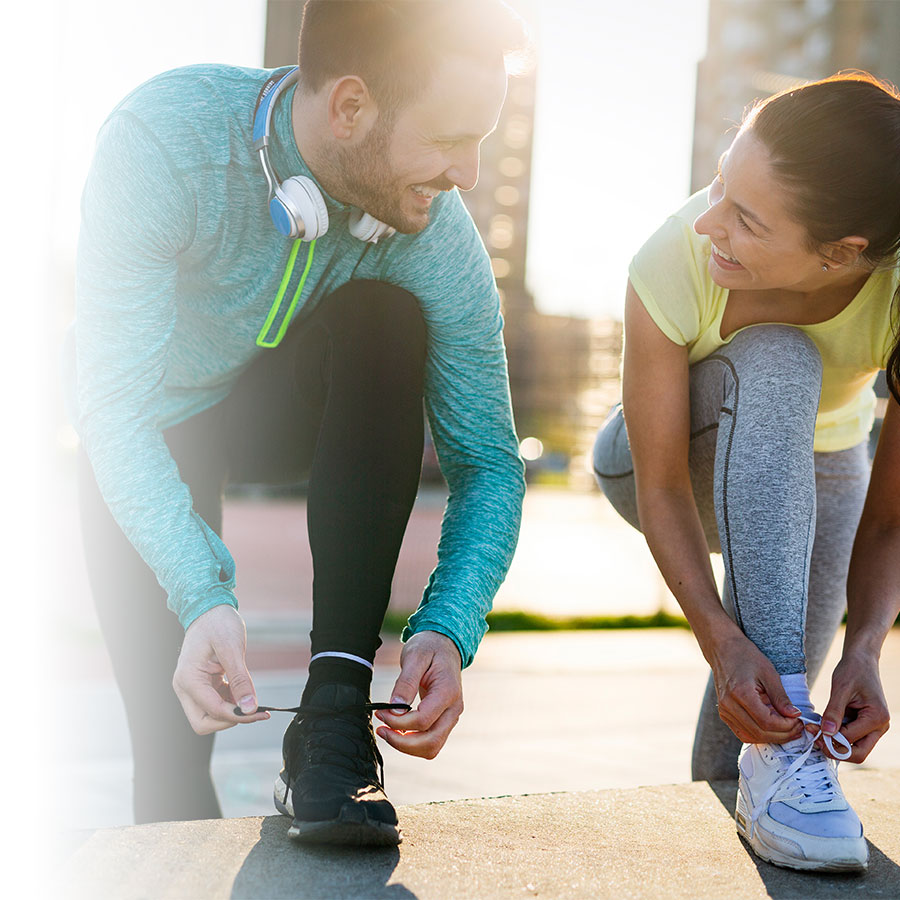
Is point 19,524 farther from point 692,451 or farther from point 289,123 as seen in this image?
point 692,451

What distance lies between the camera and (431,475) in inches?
1326

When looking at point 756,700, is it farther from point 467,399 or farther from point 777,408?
point 467,399

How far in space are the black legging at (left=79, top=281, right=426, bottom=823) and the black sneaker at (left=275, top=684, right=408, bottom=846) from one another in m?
0.07

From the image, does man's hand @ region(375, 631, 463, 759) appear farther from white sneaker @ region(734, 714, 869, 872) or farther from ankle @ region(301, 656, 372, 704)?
white sneaker @ region(734, 714, 869, 872)

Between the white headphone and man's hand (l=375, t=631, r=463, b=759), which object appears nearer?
man's hand (l=375, t=631, r=463, b=759)

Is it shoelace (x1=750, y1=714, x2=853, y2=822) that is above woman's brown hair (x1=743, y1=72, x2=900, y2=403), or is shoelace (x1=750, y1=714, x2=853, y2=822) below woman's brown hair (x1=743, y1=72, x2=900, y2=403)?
below

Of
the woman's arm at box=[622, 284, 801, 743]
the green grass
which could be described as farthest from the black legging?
the green grass

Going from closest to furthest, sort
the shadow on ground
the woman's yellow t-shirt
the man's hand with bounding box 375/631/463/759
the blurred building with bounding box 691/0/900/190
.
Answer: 1. the shadow on ground
2. the man's hand with bounding box 375/631/463/759
3. the woman's yellow t-shirt
4. the blurred building with bounding box 691/0/900/190

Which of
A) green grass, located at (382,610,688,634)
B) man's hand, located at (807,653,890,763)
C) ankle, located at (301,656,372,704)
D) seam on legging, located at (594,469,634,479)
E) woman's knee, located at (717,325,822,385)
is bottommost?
green grass, located at (382,610,688,634)

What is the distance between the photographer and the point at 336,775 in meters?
1.14

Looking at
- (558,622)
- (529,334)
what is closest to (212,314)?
(558,622)

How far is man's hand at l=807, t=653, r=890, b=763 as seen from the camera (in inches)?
49.2

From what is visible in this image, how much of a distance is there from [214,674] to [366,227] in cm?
68

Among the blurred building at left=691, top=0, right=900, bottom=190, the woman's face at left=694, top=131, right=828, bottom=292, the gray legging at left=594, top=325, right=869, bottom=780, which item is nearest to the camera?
the gray legging at left=594, top=325, right=869, bottom=780
